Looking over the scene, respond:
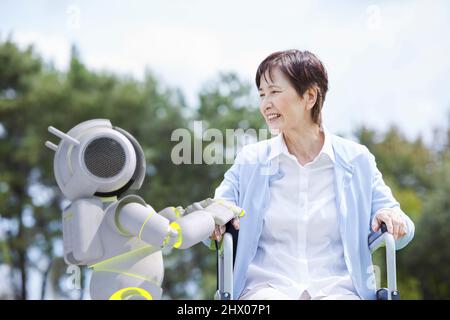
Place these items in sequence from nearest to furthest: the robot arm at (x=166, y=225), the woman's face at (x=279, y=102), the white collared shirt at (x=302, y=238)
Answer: the robot arm at (x=166, y=225), the white collared shirt at (x=302, y=238), the woman's face at (x=279, y=102)

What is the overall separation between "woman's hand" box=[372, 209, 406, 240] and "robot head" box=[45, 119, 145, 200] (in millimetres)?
703

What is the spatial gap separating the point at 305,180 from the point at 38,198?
26.5ft

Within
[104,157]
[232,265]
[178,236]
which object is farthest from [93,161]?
[232,265]

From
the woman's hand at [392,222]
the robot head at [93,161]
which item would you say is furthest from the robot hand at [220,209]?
the woman's hand at [392,222]

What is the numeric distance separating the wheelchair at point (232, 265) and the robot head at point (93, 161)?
33 centimetres

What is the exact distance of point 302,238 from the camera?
2.07 metres

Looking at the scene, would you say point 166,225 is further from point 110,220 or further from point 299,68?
point 299,68

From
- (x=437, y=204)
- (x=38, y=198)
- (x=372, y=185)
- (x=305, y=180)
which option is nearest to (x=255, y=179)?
(x=305, y=180)

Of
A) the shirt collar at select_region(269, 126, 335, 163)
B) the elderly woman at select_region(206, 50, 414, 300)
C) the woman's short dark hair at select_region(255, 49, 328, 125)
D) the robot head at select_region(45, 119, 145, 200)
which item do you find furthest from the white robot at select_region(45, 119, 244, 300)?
the woman's short dark hair at select_region(255, 49, 328, 125)

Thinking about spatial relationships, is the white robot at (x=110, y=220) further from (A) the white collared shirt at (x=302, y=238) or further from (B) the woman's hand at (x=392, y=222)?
(B) the woman's hand at (x=392, y=222)

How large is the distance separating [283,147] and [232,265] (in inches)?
16.5

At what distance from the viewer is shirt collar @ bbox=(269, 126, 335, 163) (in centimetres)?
217

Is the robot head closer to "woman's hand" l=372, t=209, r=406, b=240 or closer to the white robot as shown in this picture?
the white robot

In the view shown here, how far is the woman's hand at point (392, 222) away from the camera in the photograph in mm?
2006
